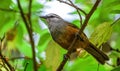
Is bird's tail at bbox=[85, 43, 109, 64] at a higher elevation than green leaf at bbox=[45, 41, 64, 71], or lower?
lower

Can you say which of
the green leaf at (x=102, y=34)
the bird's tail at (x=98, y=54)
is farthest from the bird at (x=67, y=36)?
the green leaf at (x=102, y=34)

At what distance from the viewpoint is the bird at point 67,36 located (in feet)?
4.39

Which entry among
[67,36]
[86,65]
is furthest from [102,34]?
[67,36]

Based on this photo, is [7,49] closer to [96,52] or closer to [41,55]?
[41,55]

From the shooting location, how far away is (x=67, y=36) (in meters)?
1.55

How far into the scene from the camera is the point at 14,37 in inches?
79.4

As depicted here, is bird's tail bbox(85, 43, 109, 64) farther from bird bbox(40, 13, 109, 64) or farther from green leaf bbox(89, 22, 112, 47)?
green leaf bbox(89, 22, 112, 47)

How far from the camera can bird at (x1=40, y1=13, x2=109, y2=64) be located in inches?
52.6

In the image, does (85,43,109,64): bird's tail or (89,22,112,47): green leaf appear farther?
(85,43,109,64): bird's tail

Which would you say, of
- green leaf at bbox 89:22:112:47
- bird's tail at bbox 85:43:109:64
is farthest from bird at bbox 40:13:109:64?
green leaf at bbox 89:22:112:47

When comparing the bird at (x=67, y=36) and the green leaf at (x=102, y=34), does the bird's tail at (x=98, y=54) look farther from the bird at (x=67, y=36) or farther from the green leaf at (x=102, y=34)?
the green leaf at (x=102, y=34)

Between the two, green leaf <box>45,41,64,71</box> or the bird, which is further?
the bird

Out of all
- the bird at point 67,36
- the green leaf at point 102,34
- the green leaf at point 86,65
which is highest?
the green leaf at point 102,34

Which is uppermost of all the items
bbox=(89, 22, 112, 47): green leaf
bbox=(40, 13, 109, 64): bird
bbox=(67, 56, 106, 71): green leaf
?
bbox=(89, 22, 112, 47): green leaf
